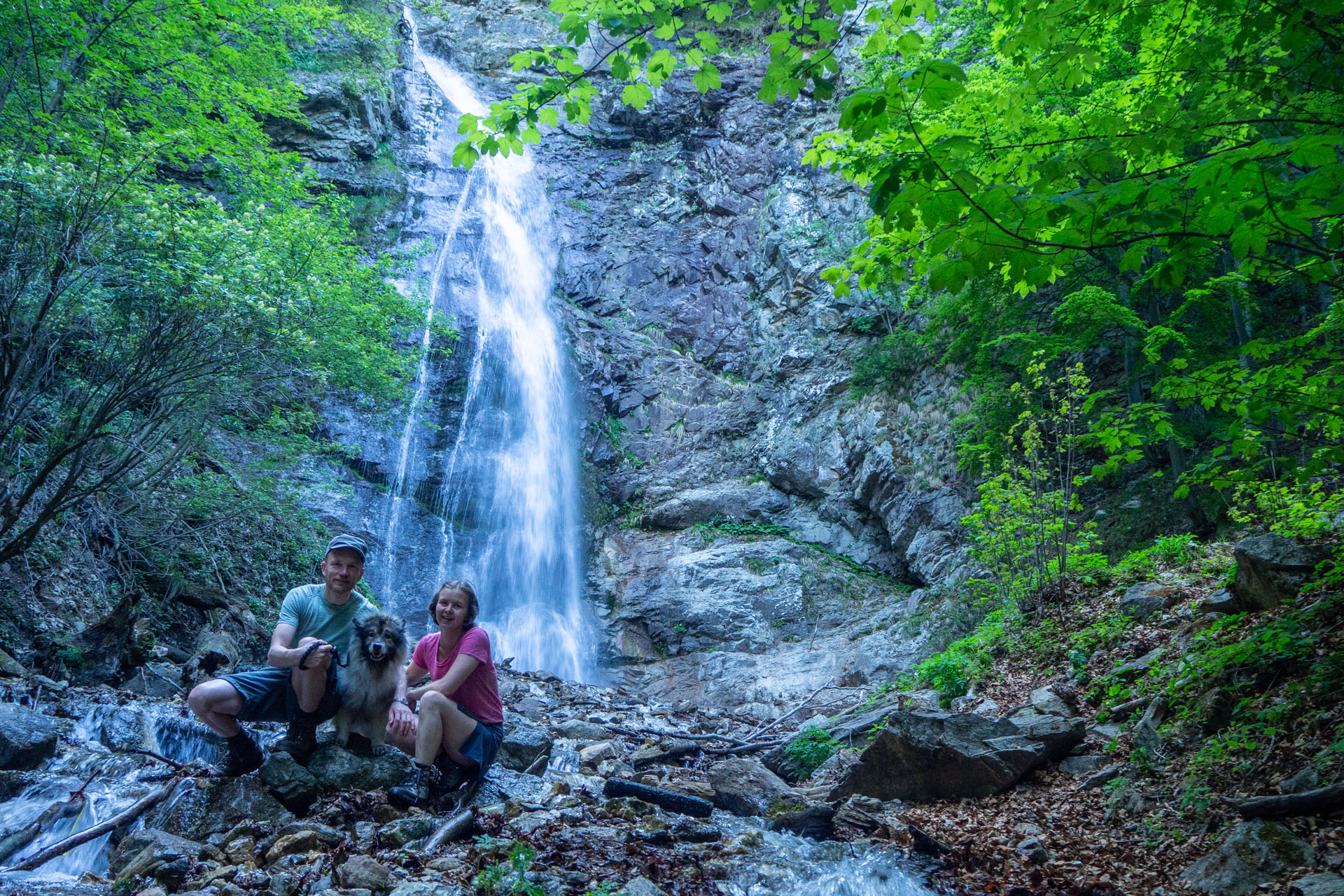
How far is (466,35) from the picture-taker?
26656 mm

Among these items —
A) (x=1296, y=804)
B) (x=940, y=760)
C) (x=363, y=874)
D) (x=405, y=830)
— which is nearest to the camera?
(x=363, y=874)

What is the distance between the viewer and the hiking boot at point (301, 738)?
3691 mm

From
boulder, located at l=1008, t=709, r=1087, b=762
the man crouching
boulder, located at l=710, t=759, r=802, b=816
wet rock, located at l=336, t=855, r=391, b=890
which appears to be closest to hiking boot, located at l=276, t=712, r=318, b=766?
the man crouching

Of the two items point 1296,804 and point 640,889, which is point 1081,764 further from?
point 640,889

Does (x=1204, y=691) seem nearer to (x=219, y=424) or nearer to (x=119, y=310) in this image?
(x=119, y=310)

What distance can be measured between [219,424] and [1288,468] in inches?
404

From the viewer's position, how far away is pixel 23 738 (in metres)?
4.06

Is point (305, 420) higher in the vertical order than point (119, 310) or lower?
higher

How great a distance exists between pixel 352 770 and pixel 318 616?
2.73 feet

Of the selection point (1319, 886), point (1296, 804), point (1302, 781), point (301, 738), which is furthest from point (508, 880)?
point (1302, 781)

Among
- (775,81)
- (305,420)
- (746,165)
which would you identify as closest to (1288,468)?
(775,81)

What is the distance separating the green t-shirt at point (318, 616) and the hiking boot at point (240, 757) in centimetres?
52

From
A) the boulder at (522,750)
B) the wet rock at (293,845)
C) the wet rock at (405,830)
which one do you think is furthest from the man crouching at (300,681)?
the boulder at (522,750)

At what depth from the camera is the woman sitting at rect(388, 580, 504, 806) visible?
3.70 meters
